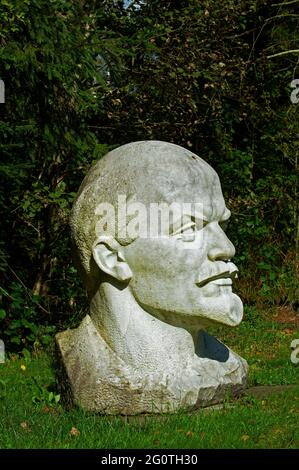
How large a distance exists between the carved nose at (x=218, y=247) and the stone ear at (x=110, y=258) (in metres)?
0.61

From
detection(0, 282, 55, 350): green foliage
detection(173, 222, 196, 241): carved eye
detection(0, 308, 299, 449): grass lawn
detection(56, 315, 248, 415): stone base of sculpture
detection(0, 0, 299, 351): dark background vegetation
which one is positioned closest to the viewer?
detection(0, 308, 299, 449): grass lawn

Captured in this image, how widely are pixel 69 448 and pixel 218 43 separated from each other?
23.4 ft

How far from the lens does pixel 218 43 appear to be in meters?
10.7

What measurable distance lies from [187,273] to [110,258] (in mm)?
564

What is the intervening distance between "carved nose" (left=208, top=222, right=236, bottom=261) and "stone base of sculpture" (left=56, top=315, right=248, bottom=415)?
75 centimetres

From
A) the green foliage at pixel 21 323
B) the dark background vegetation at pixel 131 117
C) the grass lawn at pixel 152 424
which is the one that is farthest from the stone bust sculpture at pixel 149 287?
the green foliage at pixel 21 323

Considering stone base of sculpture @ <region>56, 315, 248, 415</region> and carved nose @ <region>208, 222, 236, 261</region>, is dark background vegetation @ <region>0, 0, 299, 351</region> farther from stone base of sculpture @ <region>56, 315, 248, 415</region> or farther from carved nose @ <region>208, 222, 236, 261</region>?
carved nose @ <region>208, 222, 236, 261</region>

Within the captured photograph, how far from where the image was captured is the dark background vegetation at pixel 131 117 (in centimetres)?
836

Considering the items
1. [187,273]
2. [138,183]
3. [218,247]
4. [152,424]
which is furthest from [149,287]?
[152,424]

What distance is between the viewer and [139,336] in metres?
5.74

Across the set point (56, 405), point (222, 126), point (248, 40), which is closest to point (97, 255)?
point (56, 405)

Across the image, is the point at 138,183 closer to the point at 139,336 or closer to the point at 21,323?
the point at 139,336

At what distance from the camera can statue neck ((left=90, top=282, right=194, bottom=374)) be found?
5.71 metres

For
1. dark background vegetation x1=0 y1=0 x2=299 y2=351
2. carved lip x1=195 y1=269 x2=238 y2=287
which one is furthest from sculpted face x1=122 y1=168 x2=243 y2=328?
dark background vegetation x1=0 y1=0 x2=299 y2=351
